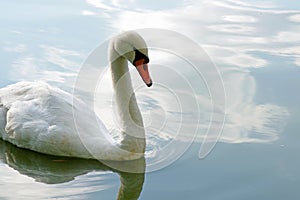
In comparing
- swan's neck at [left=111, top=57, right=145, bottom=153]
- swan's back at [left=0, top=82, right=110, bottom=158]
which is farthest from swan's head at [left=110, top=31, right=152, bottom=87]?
swan's back at [left=0, top=82, right=110, bottom=158]

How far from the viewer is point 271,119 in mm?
5926

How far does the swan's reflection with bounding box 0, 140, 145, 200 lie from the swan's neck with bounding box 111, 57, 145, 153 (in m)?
0.17

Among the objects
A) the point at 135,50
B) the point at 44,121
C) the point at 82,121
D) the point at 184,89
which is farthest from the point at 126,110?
the point at 184,89

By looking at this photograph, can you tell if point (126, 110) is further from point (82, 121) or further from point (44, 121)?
point (44, 121)

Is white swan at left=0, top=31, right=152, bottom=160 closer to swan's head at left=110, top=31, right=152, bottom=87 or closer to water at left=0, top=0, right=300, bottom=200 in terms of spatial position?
swan's head at left=110, top=31, right=152, bottom=87

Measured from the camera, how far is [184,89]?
256 inches

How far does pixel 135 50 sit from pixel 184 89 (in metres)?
1.64

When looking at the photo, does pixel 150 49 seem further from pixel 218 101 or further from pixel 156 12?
pixel 156 12

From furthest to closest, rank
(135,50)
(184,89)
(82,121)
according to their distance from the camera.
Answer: (184,89), (82,121), (135,50)

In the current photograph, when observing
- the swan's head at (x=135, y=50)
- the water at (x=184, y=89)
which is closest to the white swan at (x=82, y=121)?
the swan's head at (x=135, y=50)

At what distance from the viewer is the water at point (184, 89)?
4.75 m

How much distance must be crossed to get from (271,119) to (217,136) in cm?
66

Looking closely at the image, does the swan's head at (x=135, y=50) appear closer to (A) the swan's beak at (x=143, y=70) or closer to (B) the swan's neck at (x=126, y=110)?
(A) the swan's beak at (x=143, y=70)

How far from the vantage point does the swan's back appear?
202 inches
